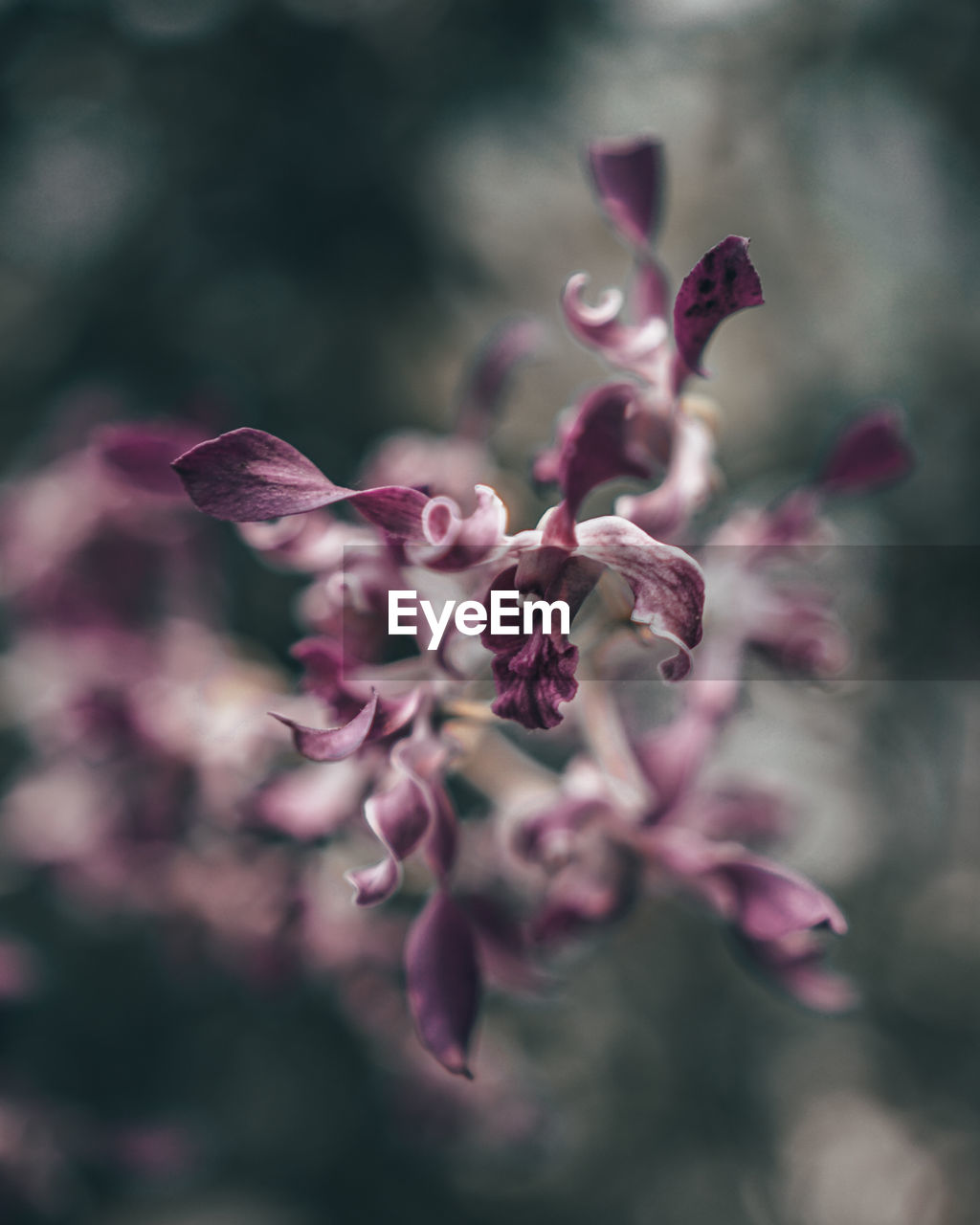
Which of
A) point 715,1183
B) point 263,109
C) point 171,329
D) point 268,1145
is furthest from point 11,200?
point 715,1183

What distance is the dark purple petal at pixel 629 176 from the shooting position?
0.70 metres

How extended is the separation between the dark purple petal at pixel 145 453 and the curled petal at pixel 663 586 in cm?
37

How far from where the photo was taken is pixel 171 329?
1518mm

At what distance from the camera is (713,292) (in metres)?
0.54

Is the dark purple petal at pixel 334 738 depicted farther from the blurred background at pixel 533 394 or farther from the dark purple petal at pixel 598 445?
the blurred background at pixel 533 394

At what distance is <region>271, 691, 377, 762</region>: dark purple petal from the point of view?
55cm

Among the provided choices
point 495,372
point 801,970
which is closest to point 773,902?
point 801,970

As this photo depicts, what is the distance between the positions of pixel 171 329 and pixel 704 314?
3.86 ft

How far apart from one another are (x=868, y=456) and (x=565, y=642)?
43 cm

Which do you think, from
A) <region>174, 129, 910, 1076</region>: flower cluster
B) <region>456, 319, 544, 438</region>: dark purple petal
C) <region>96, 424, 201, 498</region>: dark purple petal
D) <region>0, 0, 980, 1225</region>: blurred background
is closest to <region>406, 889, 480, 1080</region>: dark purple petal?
<region>174, 129, 910, 1076</region>: flower cluster

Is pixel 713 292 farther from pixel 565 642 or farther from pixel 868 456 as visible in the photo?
pixel 868 456

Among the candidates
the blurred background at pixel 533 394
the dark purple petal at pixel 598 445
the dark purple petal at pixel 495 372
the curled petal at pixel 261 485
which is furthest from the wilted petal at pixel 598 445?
the blurred background at pixel 533 394

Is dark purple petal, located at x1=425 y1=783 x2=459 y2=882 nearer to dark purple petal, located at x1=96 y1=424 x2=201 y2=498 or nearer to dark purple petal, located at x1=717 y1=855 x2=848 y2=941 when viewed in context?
dark purple petal, located at x1=717 y1=855 x2=848 y2=941

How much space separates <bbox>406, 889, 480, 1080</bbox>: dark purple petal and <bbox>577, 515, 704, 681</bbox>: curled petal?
264 mm
